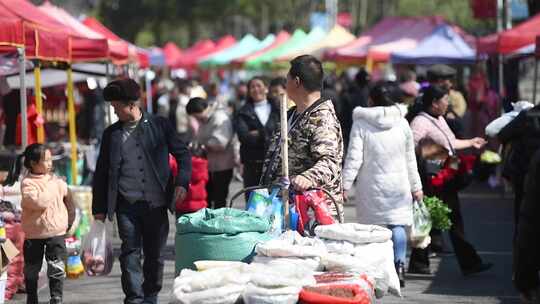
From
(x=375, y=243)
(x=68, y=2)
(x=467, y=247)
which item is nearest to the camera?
(x=375, y=243)

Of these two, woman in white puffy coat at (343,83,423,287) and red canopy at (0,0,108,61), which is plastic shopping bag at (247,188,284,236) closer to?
woman in white puffy coat at (343,83,423,287)

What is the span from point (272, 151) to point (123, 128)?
1582 mm

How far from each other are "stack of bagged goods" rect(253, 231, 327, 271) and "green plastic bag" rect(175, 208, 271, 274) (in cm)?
28

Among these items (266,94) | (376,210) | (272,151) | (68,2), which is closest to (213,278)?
(272,151)

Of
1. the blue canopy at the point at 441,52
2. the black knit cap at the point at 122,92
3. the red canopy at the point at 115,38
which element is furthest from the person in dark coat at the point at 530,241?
the blue canopy at the point at 441,52

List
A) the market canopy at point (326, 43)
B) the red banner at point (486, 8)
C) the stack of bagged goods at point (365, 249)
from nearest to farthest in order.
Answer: the stack of bagged goods at point (365, 249)
the red banner at point (486, 8)
the market canopy at point (326, 43)

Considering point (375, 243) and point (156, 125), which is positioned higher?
point (156, 125)

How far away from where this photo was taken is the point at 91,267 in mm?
9023

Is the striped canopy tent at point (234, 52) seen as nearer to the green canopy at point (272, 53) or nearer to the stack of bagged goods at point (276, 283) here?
the green canopy at point (272, 53)

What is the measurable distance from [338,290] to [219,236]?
103cm

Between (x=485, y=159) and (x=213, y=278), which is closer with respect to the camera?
(x=213, y=278)

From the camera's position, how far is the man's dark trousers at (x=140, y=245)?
28.4 ft

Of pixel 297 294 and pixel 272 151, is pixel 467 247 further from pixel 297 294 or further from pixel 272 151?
pixel 297 294

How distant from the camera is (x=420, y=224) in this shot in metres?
11.2
